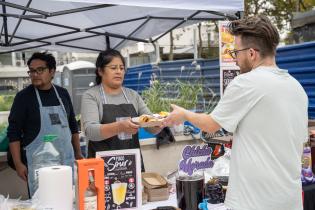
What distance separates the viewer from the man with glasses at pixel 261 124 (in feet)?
5.40

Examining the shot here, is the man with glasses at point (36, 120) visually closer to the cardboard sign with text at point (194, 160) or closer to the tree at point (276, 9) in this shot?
the cardboard sign with text at point (194, 160)

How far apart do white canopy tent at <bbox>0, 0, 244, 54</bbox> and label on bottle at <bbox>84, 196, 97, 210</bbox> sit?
1552 mm

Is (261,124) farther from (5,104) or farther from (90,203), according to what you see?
(5,104)

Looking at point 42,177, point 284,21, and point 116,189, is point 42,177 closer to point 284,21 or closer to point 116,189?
point 116,189

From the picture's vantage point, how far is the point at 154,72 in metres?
9.78

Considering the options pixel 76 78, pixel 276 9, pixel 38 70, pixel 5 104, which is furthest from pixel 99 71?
pixel 276 9

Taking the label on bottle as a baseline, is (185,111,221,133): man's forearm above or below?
above

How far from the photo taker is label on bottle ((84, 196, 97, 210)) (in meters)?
1.82

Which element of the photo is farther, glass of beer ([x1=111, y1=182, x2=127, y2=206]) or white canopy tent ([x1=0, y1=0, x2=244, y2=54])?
white canopy tent ([x1=0, y1=0, x2=244, y2=54])

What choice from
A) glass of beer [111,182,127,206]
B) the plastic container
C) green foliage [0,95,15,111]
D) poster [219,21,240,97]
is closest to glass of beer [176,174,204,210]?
glass of beer [111,182,127,206]

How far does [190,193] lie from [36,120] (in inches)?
53.2

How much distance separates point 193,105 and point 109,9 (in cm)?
185

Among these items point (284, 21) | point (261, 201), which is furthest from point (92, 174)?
A: point (284, 21)

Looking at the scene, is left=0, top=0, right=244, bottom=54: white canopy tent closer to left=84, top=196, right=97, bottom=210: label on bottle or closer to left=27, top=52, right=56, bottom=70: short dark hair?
left=27, top=52, right=56, bottom=70: short dark hair
